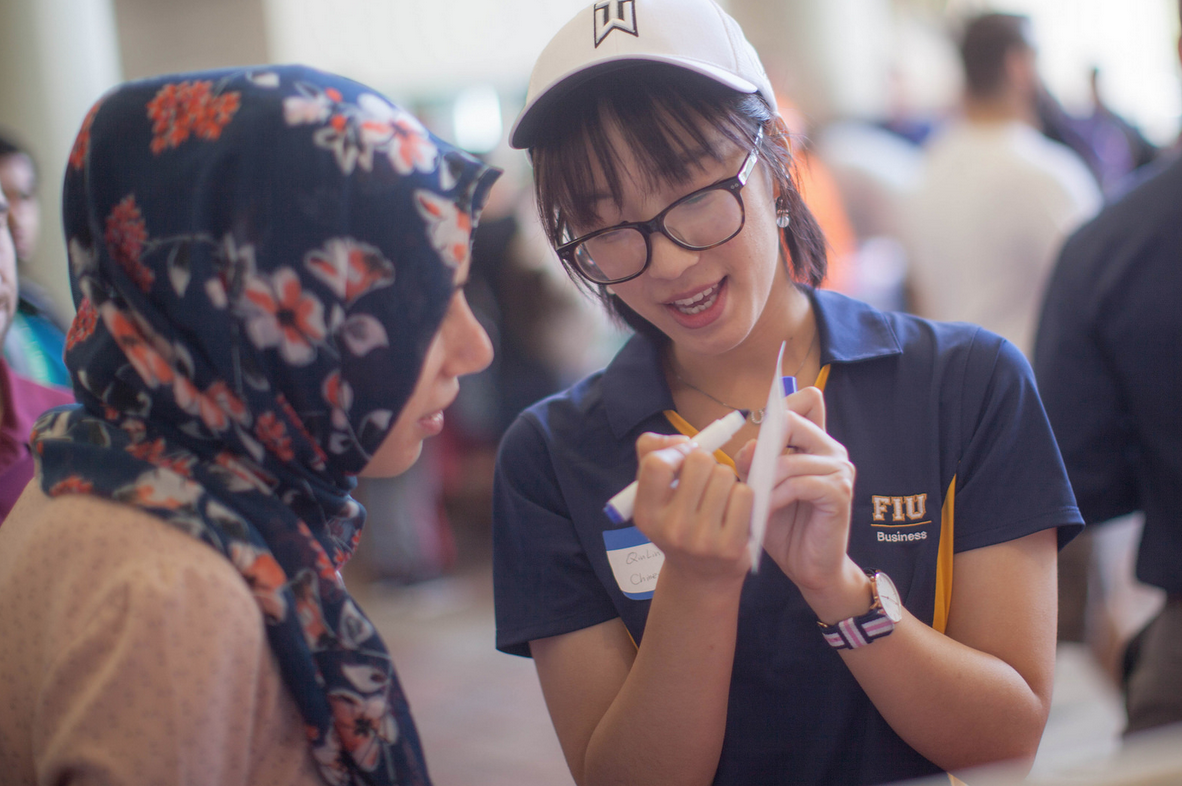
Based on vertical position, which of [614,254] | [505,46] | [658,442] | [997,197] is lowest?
[997,197]

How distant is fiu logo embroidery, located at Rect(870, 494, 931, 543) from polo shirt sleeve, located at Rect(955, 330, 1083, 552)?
0.05m

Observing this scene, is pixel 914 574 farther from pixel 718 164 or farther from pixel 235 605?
pixel 235 605

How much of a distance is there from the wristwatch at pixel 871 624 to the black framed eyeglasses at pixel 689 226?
46 cm

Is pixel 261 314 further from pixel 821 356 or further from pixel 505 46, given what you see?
pixel 505 46

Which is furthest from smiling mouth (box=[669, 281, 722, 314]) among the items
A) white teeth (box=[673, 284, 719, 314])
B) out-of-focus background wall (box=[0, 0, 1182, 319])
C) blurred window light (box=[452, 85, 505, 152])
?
blurred window light (box=[452, 85, 505, 152])

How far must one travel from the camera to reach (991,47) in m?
3.00

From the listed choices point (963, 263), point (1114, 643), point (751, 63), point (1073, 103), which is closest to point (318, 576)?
point (751, 63)

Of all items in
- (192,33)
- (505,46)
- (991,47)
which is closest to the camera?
(991,47)

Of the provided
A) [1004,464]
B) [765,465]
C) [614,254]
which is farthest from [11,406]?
[1004,464]

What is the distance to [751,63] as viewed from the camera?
121 centimetres

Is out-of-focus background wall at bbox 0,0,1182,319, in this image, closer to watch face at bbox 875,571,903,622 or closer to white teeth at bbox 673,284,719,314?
white teeth at bbox 673,284,719,314

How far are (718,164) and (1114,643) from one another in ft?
9.00

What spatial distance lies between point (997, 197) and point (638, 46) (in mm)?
2148

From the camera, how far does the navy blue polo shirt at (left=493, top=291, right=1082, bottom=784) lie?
113 cm
